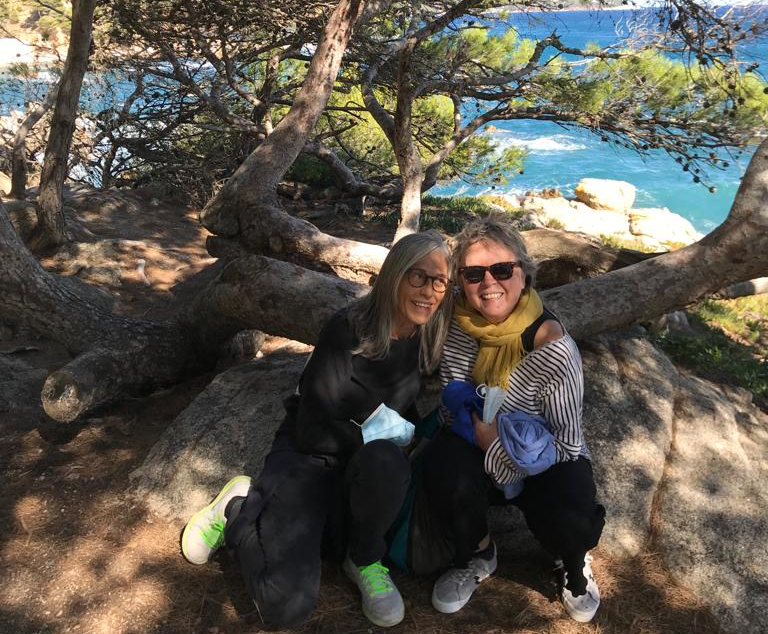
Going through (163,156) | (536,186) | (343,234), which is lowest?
(536,186)

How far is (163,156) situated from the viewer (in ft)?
33.0

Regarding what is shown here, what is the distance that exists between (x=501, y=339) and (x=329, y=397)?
2.43ft

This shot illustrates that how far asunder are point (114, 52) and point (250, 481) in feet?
31.0

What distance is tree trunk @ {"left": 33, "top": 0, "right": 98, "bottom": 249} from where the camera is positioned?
589 cm

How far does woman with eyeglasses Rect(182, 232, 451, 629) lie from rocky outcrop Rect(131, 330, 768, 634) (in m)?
0.77

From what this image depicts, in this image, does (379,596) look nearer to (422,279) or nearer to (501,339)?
(501,339)

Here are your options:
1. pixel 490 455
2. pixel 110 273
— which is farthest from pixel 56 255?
pixel 490 455

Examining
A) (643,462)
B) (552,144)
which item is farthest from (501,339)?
(552,144)

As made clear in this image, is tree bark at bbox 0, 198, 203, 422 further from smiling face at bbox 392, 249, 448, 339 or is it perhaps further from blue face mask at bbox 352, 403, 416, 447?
smiling face at bbox 392, 249, 448, 339

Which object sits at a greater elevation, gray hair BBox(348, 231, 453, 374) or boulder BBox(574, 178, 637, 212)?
gray hair BBox(348, 231, 453, 374)

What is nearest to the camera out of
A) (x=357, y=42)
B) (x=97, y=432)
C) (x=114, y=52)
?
(x=97, y=432)

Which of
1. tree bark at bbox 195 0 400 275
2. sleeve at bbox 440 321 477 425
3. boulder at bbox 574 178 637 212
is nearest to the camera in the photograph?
sleeve at bbox 440 321 477 425

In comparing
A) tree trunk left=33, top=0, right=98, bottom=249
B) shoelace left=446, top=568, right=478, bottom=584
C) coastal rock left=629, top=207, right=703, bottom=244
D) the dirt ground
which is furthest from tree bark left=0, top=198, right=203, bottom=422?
coastal rock left=629, top=207, right=703, bottom=244

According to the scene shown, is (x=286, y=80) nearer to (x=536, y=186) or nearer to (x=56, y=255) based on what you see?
(x=56, y=255)
